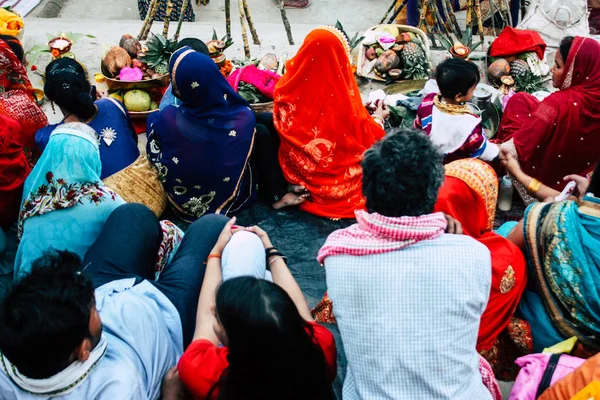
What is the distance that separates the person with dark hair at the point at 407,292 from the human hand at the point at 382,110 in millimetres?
1962

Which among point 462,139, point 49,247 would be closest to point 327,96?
point 462,139

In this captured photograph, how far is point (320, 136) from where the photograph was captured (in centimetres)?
314

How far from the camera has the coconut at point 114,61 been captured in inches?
157

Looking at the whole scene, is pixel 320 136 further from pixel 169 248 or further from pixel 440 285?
pixel 440 285

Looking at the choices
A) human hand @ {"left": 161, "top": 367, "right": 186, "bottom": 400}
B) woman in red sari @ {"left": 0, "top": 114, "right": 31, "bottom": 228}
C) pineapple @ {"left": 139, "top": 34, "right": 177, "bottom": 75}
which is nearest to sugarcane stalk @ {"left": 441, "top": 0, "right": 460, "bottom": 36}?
pineapple @ {"left": 139, "top": 34, "right": 177, "bottom": 75}

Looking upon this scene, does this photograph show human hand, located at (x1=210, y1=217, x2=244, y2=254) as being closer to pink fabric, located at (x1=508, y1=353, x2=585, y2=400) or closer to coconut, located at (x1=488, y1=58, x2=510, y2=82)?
pink fabric, located at (x1=508, y1=353, x2=585, y2=400)

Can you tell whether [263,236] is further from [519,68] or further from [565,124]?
[519,68]

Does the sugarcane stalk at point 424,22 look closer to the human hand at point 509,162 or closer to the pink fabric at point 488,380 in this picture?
the human hand at point 509,162

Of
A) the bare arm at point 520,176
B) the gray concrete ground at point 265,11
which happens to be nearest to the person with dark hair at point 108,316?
the bare arm at point 520,176

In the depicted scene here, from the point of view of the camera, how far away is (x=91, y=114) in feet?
9.77

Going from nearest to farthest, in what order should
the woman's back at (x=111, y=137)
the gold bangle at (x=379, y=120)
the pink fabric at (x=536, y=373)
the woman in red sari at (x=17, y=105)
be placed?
the pink fabric at (x=536, y=373) < the woman's back at (x=111, y=137) < the woman in red sari at (x=17, y=105) < the gold bangle at (x=379, y=120)

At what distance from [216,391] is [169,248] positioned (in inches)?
42.0

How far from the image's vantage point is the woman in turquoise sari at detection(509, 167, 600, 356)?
189 centimetres

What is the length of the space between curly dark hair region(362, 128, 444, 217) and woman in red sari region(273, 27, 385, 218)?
1428 millimetres
